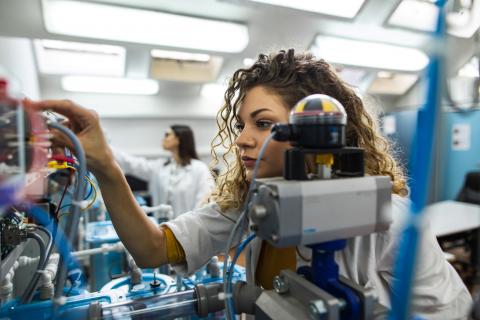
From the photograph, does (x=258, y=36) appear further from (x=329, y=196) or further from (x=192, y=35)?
(x=329, y=196)

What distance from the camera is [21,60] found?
219 centimetres

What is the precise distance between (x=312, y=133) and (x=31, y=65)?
285 centimetres

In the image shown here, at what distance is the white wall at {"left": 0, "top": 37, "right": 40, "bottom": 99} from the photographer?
1.82 m

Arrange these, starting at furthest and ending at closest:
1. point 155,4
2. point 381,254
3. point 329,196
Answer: point 155,4 → point 381,254 → point 329,196

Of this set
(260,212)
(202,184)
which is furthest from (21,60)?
(260,212)

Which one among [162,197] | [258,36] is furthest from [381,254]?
[162,197]

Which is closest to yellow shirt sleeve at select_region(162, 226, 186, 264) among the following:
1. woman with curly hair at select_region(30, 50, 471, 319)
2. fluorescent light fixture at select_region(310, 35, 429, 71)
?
woman with curly hair at select_region(30, 50, 471, 319)

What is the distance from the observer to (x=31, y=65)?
2539 mm

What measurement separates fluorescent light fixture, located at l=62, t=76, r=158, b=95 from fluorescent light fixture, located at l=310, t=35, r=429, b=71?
174 cm

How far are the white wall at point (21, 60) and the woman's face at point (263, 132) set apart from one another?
1.44 meters

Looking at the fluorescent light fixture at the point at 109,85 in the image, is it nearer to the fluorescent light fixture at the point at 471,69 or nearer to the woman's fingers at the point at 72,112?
the woman's fingers at the point at 72,112

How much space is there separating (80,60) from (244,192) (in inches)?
104

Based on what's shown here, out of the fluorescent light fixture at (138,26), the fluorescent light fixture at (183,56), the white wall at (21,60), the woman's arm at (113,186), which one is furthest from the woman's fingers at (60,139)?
the fluorescent light fixture at (183,56)

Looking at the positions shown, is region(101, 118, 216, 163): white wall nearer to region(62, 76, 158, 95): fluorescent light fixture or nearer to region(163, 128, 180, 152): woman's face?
region(62, 76, 158, 95): fluorescent light fixture
